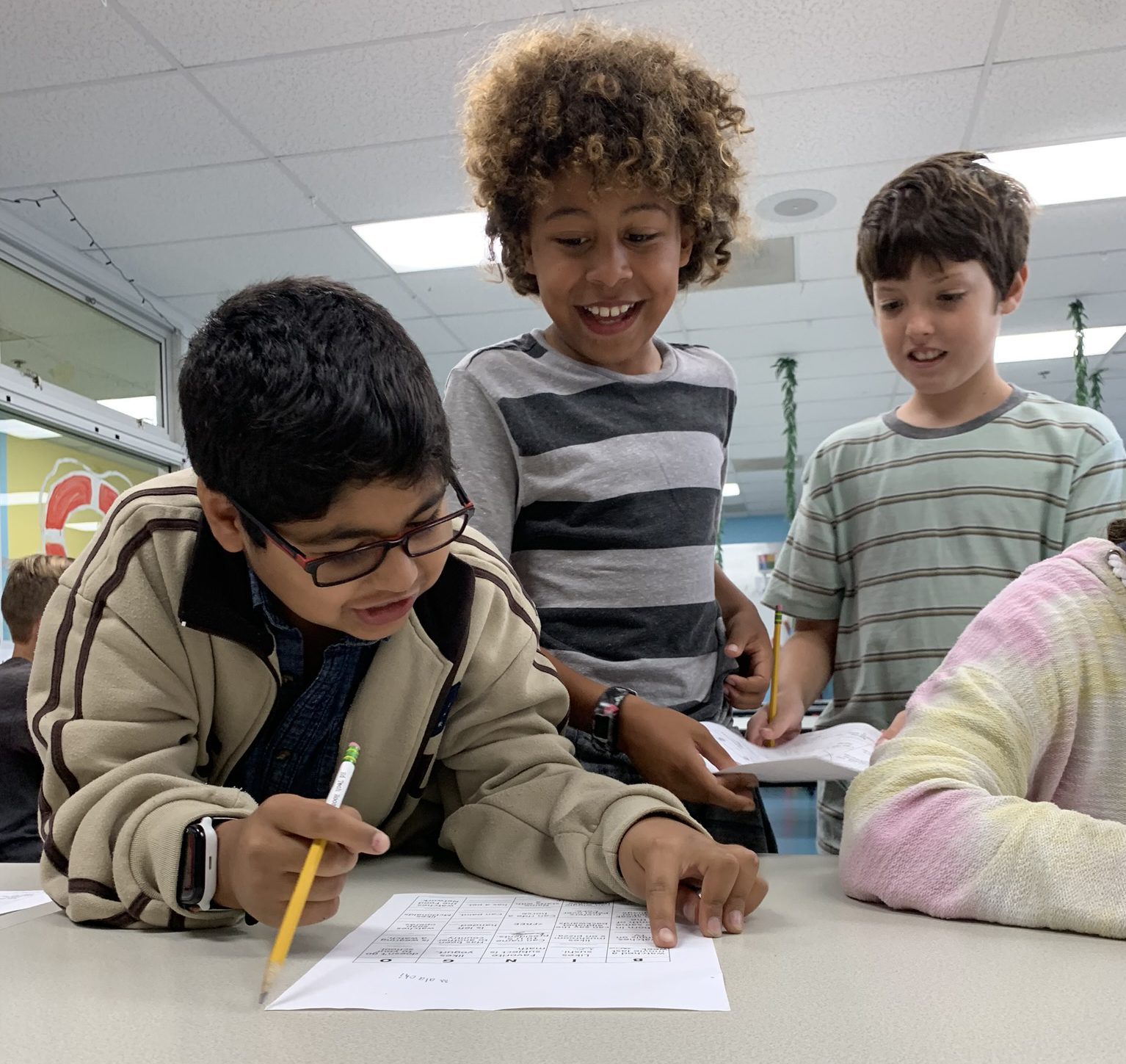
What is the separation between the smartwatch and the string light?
352 cm

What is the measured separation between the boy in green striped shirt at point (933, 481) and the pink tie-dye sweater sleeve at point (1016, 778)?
0.39 metres

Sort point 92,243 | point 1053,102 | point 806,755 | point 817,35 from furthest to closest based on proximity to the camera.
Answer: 1. point 92,243
2. point 1053,102
3. point 817,35
4. point 806,755

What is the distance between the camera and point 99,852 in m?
0.75

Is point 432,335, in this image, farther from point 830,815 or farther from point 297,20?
point 830,815

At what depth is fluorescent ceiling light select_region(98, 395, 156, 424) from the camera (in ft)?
14.7

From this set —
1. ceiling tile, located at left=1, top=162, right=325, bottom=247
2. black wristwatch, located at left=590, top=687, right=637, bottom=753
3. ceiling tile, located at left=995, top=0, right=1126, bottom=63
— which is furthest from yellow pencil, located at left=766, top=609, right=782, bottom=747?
ceiling tile, located at left=1, top=162, right=325, bottom=247

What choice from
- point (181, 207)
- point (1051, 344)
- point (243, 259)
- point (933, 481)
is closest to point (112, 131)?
point (181, 207)

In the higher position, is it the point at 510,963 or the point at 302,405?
the point at 302,405

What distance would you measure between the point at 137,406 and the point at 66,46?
2143 mm

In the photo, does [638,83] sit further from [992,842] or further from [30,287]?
[30,287]

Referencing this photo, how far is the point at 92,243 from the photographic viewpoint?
13.2 ft

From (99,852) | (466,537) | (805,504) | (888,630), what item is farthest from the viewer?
(805,504)

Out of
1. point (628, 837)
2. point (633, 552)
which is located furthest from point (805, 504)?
point (628, 837)

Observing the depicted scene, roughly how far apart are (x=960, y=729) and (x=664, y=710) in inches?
11.5
